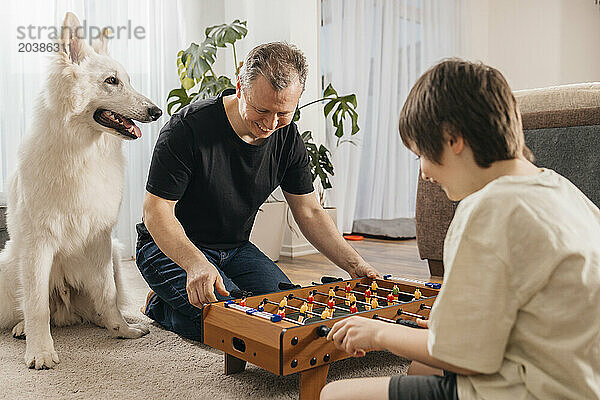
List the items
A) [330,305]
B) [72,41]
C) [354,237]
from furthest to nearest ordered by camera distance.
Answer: [354,237] < [72,41] < [330,305]

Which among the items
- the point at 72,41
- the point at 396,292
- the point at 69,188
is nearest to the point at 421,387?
the point at 396,292

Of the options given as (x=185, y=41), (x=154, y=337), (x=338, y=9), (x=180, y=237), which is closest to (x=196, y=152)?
(x=180, y=237)

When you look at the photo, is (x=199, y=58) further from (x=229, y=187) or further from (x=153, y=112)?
(x=229, y=187)

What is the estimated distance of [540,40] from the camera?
6.58 m

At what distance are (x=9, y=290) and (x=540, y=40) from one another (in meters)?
6.02

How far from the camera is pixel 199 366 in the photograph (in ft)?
5.98

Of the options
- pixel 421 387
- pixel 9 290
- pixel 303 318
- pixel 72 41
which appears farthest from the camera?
pixel 9 290

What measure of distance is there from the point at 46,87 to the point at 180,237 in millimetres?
668

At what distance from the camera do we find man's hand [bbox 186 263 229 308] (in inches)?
62.4

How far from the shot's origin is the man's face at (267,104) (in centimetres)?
174

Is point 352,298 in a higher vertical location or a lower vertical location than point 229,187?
lower

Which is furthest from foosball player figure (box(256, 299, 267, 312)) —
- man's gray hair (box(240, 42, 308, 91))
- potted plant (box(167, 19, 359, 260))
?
potted plant (box(167, 19, 359, 260))

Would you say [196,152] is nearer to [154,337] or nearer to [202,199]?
[202,199]

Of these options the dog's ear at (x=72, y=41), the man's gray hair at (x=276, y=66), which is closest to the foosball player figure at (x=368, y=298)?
the man's gray hair at (x=276, y=66)
